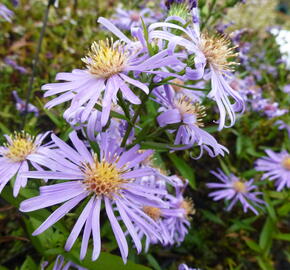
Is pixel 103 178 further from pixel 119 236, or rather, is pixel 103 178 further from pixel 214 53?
pixel 214 53

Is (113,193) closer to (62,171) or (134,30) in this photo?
(62,171)

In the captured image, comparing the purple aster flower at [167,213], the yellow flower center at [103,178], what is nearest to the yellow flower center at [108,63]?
the yellow flower center at [103,178]

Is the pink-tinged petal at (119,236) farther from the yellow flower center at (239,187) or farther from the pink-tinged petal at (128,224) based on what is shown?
the yellow flower center at (239,187)

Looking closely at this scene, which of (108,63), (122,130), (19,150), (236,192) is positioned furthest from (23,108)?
(236,192)

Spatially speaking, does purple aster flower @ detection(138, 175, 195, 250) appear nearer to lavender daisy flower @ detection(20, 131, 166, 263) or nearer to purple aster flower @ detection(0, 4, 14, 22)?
lavender daisy flower @ detection(20, 131, 166, 263)

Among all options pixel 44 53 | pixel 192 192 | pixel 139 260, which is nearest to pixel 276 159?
pixel 192 192
